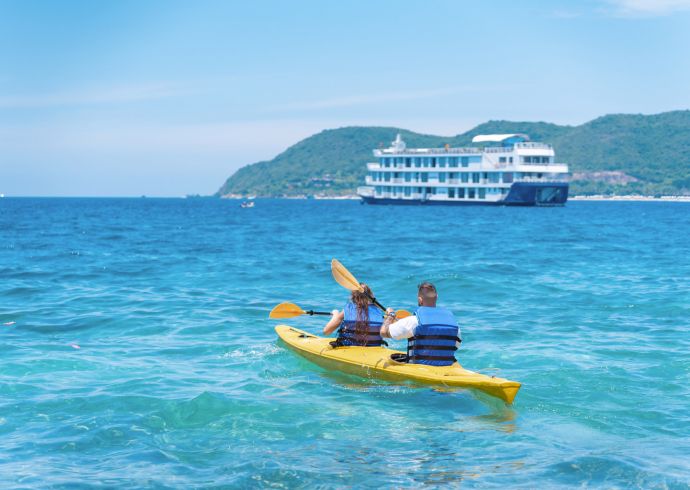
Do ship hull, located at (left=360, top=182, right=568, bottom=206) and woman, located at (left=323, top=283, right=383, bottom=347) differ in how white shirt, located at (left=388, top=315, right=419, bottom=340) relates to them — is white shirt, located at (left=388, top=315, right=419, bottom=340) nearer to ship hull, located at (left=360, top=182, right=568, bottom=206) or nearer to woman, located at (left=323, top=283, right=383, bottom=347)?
woman, located at (left=323, top=283, right=383, bottom=347)

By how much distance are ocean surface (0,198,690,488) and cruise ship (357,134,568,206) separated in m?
72.9

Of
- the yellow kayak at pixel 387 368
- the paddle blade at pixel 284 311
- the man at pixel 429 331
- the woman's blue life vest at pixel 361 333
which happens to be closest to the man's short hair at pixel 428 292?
the man at pixel 429 331

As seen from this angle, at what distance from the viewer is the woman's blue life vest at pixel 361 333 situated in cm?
1102

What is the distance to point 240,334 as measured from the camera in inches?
588

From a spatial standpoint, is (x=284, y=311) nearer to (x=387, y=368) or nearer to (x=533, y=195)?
(x=387, y=368)

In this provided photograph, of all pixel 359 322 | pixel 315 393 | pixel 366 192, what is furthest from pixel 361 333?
pixel 366 192

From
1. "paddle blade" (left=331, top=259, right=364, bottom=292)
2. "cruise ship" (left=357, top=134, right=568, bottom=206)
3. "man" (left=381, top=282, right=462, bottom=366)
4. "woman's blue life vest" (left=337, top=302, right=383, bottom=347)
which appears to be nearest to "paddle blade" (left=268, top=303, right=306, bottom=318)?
"paddle blade" (left=331, top=259, right=364, bottom=292)

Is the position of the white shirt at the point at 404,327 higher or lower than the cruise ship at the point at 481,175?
lower

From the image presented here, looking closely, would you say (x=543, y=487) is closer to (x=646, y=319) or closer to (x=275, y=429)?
(x=275, y=429)

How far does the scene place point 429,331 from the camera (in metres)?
9.67

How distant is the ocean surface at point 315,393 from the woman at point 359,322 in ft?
2.22

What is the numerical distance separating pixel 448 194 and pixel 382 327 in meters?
93.4

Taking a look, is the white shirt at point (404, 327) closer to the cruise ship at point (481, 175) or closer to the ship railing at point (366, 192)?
the cruise ship at point (481, 175)

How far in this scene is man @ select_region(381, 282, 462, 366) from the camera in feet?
31.1
